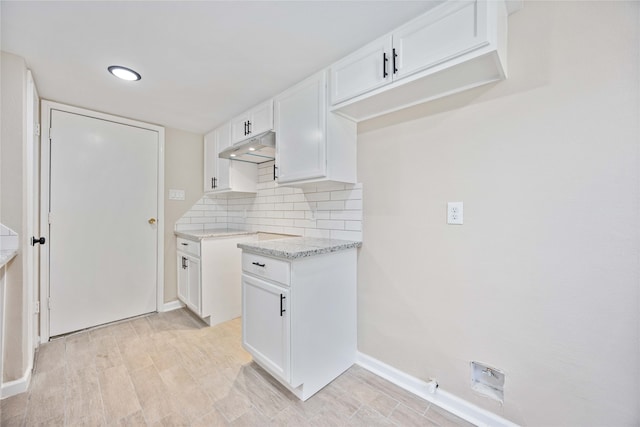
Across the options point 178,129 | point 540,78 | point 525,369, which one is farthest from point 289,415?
point 178,129

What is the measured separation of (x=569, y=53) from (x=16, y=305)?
333 cm

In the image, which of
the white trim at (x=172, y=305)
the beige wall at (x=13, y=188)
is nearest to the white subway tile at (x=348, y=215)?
the beige wall at (x=13, y=188)

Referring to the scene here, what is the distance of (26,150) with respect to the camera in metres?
1.73

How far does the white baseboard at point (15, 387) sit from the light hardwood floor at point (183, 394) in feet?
0.14

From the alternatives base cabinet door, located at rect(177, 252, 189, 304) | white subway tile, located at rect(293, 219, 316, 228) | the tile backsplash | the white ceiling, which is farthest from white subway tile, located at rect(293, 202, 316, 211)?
base cabinet door, located at rect(177, 252, 189, 304)

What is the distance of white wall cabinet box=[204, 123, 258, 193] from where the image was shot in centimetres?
279

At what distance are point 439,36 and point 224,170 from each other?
232cm

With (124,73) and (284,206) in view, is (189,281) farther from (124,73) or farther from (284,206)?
(124,73)

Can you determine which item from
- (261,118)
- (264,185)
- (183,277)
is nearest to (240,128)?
(261,118)

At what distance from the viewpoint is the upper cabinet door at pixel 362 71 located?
A: 1430 millimetres

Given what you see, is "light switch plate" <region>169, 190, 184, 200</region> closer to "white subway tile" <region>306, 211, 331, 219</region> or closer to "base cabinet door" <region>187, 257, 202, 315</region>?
"base cabinet door" <region>187, 257, 202, 315</region>

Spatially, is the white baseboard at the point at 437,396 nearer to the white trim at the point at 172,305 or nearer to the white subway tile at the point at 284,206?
the white subway tile at the point at 284,206

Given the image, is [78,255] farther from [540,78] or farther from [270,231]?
[540,78]

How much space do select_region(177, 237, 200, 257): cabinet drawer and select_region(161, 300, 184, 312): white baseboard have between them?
0.62 m
